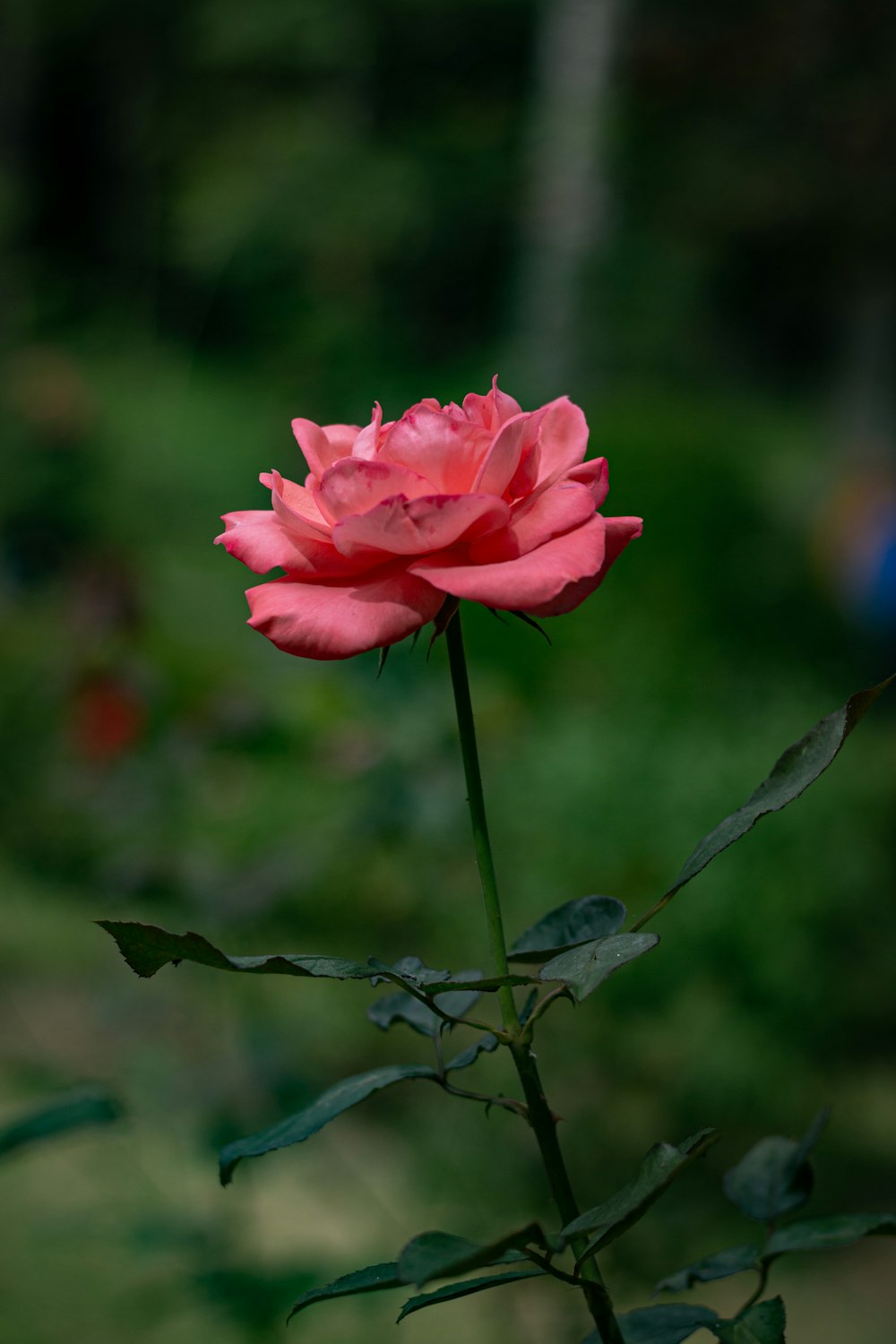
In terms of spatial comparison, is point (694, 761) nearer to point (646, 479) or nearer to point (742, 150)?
point (646, 479)

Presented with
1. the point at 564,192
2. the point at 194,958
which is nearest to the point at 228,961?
the point at 194,958

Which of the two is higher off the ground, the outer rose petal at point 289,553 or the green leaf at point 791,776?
the outer rose petal at point 289,553

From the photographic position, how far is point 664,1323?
0.32 metres

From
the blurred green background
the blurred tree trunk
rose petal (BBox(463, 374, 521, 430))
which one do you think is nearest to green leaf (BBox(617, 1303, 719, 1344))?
rose petal (BBox(463, 374, 521, 430))

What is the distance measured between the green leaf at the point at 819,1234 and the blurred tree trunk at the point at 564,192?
4753mm

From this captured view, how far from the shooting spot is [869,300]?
5770 millimetres

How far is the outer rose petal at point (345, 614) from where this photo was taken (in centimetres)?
27

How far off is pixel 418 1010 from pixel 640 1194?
12 centimetres

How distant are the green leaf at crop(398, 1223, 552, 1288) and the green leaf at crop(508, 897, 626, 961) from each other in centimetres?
8

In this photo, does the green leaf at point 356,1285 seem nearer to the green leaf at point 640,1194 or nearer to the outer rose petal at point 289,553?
the green leaf at point 640,1194

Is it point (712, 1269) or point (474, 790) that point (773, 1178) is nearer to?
point (712, 1269)

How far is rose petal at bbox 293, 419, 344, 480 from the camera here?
311 millimetres

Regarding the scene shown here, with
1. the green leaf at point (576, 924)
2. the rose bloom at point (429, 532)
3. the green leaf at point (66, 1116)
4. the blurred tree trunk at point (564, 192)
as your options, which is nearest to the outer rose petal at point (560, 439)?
the rose bloom at point (429, 532)

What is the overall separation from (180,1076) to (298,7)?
24.8 feet
